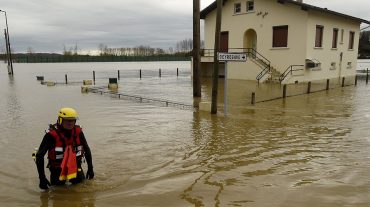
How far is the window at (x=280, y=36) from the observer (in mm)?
27875

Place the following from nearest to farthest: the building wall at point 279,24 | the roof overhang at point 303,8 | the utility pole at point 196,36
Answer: the utility pole at point 196,36 → the roof overhang at point 303,8 → the building wall at point 279,24

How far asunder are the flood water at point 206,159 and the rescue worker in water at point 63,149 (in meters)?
0.38

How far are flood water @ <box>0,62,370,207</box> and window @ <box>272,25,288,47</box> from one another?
603 inches

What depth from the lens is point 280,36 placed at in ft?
92.4

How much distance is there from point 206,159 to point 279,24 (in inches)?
921

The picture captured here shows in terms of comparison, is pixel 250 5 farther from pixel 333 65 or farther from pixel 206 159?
pixel 206 159

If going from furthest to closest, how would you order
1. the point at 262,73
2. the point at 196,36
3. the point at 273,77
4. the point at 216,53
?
1. the point at 262,73
2. the point at 273,77
3. the point at 196,36
4. the point at 216,53

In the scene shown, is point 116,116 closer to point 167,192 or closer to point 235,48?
point 167,192

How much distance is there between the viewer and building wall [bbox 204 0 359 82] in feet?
88.7

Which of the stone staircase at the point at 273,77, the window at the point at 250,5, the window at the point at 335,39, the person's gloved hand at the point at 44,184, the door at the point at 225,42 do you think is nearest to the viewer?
the person's gloved hand at the point at 44,184

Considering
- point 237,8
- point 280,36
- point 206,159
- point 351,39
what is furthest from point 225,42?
point 206,159

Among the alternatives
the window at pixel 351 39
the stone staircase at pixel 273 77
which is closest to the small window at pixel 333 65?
the window at pixel 351 39

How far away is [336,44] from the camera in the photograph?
105 ft

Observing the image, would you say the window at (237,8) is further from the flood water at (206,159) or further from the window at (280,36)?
the flood water at (206,159)
